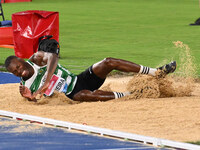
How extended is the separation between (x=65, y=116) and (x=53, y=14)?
286 inches

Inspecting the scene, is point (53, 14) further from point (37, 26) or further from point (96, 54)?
point (96, 54)

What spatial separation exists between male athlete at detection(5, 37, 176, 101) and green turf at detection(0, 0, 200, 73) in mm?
3760

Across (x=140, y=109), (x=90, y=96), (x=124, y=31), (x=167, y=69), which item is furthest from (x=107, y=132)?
(x=124, y=31)

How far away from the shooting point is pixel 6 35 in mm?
16609

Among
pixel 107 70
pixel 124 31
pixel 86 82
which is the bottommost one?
pixel 124 31

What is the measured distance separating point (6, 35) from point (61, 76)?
8.74 meters

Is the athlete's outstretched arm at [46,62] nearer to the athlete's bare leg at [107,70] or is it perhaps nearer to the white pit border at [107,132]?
the athlete's bare leg at [107,70]

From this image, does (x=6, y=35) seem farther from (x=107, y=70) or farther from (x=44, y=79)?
(x=107, y=70)

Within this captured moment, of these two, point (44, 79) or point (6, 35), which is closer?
point (44, 79)

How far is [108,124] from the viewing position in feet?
22.0

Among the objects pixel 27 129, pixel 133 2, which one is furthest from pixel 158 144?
pixel 133 2

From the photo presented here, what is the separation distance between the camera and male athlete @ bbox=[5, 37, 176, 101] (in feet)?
26.4

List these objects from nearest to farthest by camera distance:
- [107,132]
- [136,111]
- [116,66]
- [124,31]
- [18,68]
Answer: [107,132], [136,111], [18,68], [116,66], [124,31]

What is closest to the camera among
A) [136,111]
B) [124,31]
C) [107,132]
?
[107,132]
